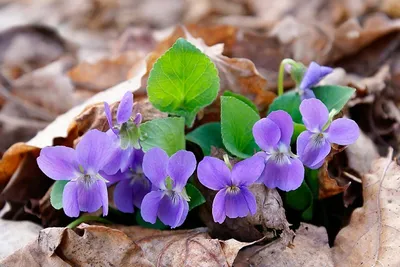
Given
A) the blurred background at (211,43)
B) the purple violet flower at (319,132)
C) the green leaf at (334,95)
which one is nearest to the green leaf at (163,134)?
the purple violet flower at (319,132)

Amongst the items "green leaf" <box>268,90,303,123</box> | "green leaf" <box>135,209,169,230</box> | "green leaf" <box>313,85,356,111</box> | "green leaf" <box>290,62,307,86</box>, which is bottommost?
"green leaf" <box>135,209,169,230</box>

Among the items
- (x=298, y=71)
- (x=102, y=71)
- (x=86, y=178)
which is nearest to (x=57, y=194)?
(x=86, y=178)

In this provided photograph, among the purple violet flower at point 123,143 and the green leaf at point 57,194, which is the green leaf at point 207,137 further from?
the green leaf at point 57,194

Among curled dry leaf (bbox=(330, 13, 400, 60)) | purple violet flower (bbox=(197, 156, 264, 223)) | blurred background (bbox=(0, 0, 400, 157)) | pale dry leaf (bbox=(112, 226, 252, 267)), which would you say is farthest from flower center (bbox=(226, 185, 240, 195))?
curled dry leaf (bbox=(330, 13, 400, 60))

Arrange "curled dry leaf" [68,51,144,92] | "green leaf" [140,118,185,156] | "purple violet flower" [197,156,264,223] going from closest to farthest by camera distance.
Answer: "purple violet flower" [197,156,264,223] < "green leaf" [140,118,185,156] < "curled dry leaf" [68,51,144,92]

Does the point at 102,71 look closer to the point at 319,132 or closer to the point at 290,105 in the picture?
the point at 290,105

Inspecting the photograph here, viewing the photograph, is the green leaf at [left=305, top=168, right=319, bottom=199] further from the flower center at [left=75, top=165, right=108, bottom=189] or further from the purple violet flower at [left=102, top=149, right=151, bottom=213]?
the flower center at [left=75, top=165, right=108, bottom=189]
